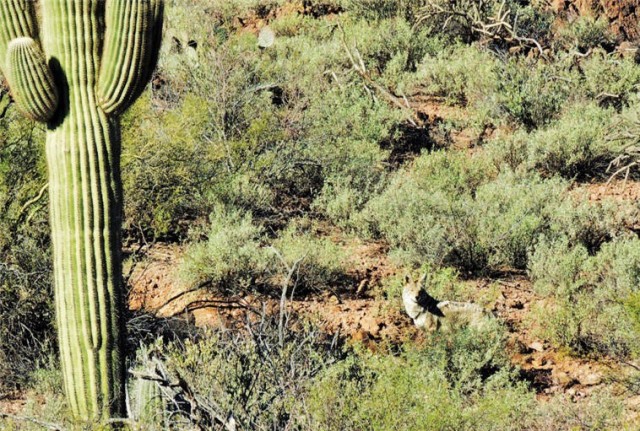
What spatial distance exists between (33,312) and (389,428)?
3.46 metres

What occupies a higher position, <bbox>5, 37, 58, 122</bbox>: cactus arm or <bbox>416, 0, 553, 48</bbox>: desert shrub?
<bbox>5, 37, 58, 122</bbox>: cactus arm

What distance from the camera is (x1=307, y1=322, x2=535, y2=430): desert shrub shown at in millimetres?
5285

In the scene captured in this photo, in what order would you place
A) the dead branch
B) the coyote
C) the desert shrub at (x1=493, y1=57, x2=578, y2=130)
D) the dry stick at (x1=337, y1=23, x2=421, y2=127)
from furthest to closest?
the dead branch, the dry stick at (x1=337, y1=23, x2=421, y2=127), the desert shrub at (x1=493, y1=57, x2=578, y2=130), the coyote

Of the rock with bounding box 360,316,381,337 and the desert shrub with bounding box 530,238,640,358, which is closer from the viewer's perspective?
the desert shrub with bounding box 530,238,640,358

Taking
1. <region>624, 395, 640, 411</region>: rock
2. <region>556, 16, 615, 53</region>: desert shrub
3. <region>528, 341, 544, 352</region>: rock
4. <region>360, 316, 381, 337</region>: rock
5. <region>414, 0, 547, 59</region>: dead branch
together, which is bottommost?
<region>528, 341, 544, 352</region>: rock

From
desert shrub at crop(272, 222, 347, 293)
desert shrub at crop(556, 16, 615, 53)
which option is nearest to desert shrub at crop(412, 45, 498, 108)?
desert shrub at crop(556, 16, 615, 53)

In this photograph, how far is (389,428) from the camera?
17.0 feet

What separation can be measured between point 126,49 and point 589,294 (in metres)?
4.90

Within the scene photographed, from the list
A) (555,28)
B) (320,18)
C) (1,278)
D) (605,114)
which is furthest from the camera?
(320,18)

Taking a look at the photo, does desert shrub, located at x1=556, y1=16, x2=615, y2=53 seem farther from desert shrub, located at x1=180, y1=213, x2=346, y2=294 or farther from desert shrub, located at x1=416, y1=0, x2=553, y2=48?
desert shrub, located at x1=180, y1=213, x2=346, y2=294

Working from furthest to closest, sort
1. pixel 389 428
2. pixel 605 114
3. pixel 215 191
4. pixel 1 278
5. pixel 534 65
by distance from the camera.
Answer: pixel 534 65, pixel 605 114, pixel 215 191, pixel 1 278, pixel 389 428

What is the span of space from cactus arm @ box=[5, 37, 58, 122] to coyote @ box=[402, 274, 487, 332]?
3.59 m

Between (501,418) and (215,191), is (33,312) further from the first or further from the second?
(501,418)

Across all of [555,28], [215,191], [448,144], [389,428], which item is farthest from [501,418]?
[555,28]
